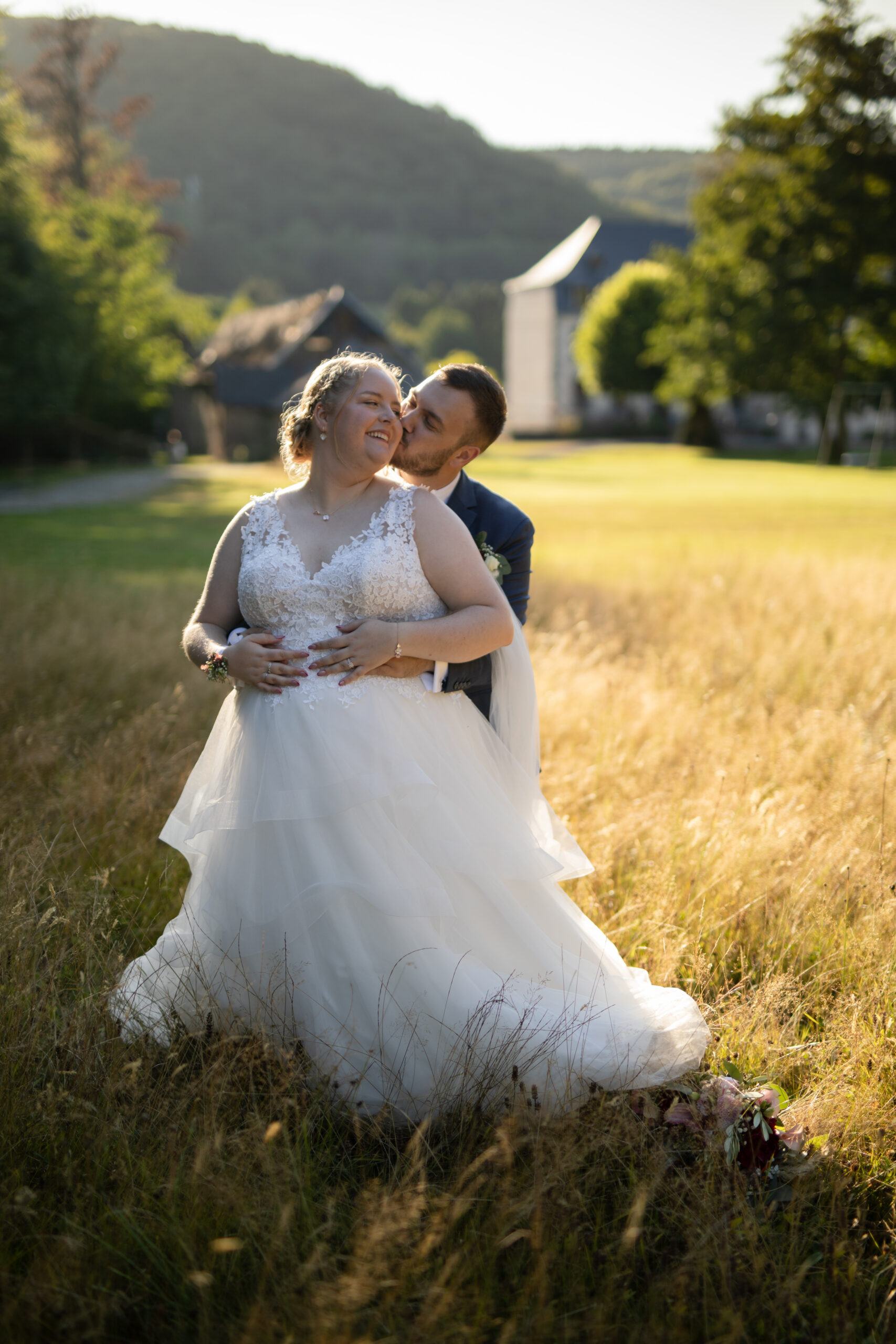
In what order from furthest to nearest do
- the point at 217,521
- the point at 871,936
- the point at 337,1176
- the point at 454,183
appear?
the point at 454,183 → the point at 217,521 → the point at 871,936 → the point at 337,1176

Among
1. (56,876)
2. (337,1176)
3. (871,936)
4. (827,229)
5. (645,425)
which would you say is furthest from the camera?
(645,425)

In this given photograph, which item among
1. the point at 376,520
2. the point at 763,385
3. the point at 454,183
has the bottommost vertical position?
the point at 376,520

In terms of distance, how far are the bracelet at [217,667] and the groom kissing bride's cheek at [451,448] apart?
0.09 metres

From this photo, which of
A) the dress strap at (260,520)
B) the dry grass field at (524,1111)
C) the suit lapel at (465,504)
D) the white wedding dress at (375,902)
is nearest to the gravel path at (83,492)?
the dry grass field at (524,1111)

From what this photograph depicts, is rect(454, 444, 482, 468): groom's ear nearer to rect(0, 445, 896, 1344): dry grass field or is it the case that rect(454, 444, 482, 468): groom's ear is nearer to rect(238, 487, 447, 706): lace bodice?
rect(238, 487, 447, 706): lace bodice

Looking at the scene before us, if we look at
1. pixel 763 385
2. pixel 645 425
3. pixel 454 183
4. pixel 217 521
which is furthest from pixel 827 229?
pixel 454 183

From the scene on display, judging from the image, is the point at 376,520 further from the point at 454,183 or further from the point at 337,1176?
the point at 454,183

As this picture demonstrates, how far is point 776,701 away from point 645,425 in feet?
199

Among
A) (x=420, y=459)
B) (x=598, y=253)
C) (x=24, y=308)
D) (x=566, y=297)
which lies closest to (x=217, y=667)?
(x=420, y=459)

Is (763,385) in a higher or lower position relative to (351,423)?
higher

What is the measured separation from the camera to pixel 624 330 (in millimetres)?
59812

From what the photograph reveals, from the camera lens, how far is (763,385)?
150 ft

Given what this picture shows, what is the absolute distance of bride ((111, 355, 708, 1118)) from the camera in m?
2.90

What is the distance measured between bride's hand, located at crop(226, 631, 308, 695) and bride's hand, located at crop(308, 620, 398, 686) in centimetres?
7
